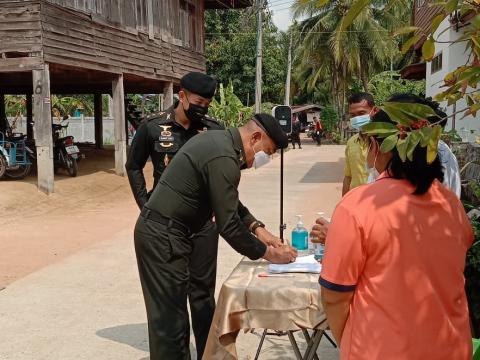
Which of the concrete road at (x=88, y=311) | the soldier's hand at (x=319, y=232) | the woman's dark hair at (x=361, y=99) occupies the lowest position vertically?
the concrete road at (x=88, y=311)

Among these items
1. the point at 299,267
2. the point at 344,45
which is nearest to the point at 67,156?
the point at 299,267

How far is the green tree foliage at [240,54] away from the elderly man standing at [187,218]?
34539 mm

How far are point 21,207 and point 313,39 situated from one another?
84.5 feet

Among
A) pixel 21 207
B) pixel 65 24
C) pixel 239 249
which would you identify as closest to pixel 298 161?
pixel 65 24

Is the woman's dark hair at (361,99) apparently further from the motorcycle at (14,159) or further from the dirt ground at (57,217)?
the motorcycle at (14,159)

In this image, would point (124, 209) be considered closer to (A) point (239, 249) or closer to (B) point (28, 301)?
(B) point (28, 301)

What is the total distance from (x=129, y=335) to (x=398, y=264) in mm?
3285

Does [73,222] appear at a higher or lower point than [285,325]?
lower

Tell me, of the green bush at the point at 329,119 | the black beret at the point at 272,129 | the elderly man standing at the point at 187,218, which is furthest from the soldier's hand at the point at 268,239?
the green bush at the point at 329,119

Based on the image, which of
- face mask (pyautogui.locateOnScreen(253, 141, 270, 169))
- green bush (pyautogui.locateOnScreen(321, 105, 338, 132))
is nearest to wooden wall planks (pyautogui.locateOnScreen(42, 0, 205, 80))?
face mask (pyautogui.locateOnScreen(253, 141, 270, 169))

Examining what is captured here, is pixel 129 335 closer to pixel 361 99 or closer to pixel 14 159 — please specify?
pixel 361 99

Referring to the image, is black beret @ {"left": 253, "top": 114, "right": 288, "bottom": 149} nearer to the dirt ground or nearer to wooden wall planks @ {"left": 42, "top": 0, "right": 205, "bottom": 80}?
the dirt ground

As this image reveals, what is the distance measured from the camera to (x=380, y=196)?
173 centimetres

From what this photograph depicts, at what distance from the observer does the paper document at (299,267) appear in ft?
9.90
